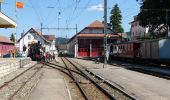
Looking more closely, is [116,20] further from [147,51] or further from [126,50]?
[147,51]

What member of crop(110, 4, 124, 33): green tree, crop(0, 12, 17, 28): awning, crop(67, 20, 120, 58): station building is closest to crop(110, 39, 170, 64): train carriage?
crop(0, 12, 17, 28): awning

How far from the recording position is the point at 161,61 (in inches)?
1650

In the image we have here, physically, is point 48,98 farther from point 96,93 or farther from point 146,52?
point 146,52

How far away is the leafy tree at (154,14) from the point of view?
200ft

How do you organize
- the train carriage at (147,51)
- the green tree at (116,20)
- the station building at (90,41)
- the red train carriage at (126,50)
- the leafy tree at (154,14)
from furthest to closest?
1. the green tree at (116,20)
2. the station building at (90,41)
3. the leafy tree at (154,14)
4. the red train carriage at (126,50)
5. the train carriage at (147,51)

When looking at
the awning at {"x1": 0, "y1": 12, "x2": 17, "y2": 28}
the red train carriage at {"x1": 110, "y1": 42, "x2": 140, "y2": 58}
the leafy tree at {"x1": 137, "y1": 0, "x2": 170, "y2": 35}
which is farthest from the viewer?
the leafy tree at {"x1": 137, "y1": 0, "x2": 170, "y2": 35}

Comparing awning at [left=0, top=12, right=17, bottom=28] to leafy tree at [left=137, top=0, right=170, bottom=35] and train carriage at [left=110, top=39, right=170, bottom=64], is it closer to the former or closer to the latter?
train carriage at [left=110, top=39, right=170, bottom=64]

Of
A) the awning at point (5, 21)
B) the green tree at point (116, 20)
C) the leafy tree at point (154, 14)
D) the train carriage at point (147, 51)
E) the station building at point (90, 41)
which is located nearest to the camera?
the awning at point (5, 21)

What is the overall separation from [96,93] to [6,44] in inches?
3574

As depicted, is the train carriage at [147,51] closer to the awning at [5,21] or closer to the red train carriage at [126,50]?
the red train carriage at [126,50]

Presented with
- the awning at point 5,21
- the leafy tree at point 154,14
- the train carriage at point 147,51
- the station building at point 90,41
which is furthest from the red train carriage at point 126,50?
the station building at point 90,41

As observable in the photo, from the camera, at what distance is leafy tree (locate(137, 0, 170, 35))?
61.0 metres

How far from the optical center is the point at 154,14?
64.9 meters

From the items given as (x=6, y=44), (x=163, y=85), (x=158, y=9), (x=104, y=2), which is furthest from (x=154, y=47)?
(x=6, y=44)
